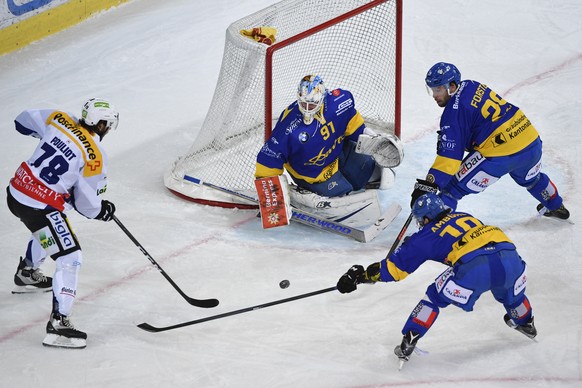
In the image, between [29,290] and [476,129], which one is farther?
[476,129]

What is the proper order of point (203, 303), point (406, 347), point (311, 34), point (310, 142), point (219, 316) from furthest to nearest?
point (311, 34) → point (310, 142) → point (203, 303) → point (219, 316) → point (406, 347)

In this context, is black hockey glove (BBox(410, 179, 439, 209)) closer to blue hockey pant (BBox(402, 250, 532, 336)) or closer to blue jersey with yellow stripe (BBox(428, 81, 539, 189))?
blue jersey with yellow stripe (BBox(428, 81, 539, 189))

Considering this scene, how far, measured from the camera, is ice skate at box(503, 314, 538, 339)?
4.15m

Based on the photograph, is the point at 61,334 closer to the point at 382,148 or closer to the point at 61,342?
the point at 61,342

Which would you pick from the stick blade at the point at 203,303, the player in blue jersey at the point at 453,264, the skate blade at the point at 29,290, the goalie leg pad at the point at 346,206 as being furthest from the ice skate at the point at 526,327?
the skate blade at the point at 29,290

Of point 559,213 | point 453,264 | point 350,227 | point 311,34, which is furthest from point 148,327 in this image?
point 559,213

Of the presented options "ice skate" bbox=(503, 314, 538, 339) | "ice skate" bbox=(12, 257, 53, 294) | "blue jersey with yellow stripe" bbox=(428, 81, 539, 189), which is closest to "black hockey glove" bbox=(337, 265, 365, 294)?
"ice skate" bbox=(503, 314, 538, 339)

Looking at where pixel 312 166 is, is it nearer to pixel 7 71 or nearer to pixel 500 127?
pixel 500 127

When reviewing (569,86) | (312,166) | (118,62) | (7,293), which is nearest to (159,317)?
(7,293)

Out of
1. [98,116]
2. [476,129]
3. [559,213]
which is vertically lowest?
[559,213]

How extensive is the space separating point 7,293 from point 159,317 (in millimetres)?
790

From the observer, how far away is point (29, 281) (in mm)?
4676

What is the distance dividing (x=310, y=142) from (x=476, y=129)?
2.79 ft

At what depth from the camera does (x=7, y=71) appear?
7133 millimetres
